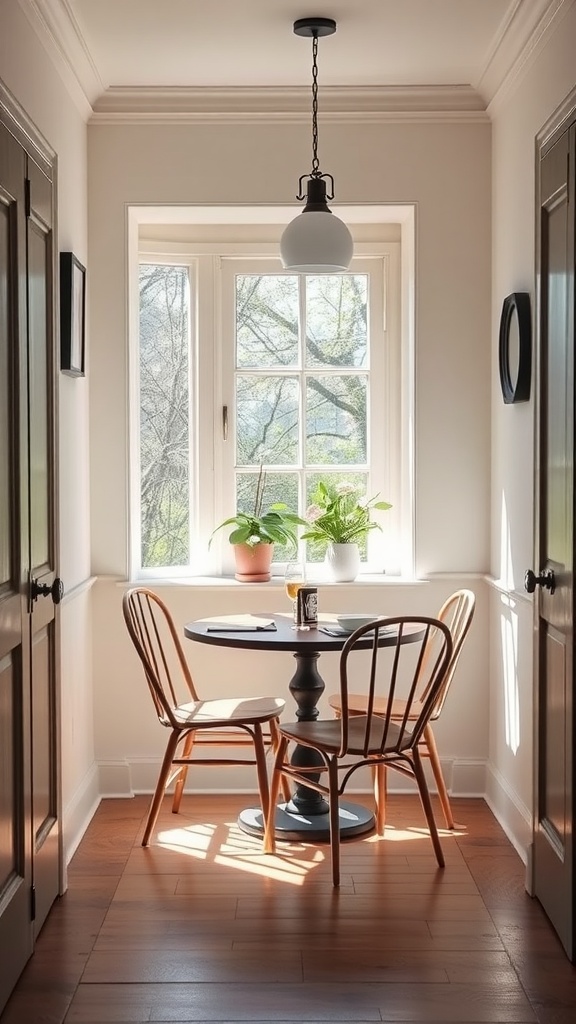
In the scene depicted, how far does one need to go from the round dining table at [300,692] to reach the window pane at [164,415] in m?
0.66

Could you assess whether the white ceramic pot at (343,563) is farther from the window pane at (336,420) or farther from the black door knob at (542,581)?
the black door knob at (542,581)

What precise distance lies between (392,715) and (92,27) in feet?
8.48

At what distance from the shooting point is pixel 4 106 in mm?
2844

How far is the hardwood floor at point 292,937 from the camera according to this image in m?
2.86

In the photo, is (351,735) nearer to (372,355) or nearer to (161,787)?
(161,787)

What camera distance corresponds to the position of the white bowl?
4.06 meters

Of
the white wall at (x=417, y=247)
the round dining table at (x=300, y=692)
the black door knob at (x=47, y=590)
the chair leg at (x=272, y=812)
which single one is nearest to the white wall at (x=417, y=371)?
the white wall at (x=417, y=247)

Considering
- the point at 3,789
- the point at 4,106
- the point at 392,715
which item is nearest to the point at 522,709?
the point at 392,715

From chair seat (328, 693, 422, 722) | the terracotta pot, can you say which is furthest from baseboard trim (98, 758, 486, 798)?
the terracotta pot

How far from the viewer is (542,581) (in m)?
3.35

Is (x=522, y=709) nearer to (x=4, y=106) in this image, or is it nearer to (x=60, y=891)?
(x=60, y=891)

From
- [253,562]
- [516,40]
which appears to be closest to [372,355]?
[253,562]

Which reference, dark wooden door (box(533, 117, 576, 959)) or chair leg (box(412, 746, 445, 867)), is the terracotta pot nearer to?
chair leg (box(412, 746, 445, 867))

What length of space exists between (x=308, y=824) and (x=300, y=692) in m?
0.47
